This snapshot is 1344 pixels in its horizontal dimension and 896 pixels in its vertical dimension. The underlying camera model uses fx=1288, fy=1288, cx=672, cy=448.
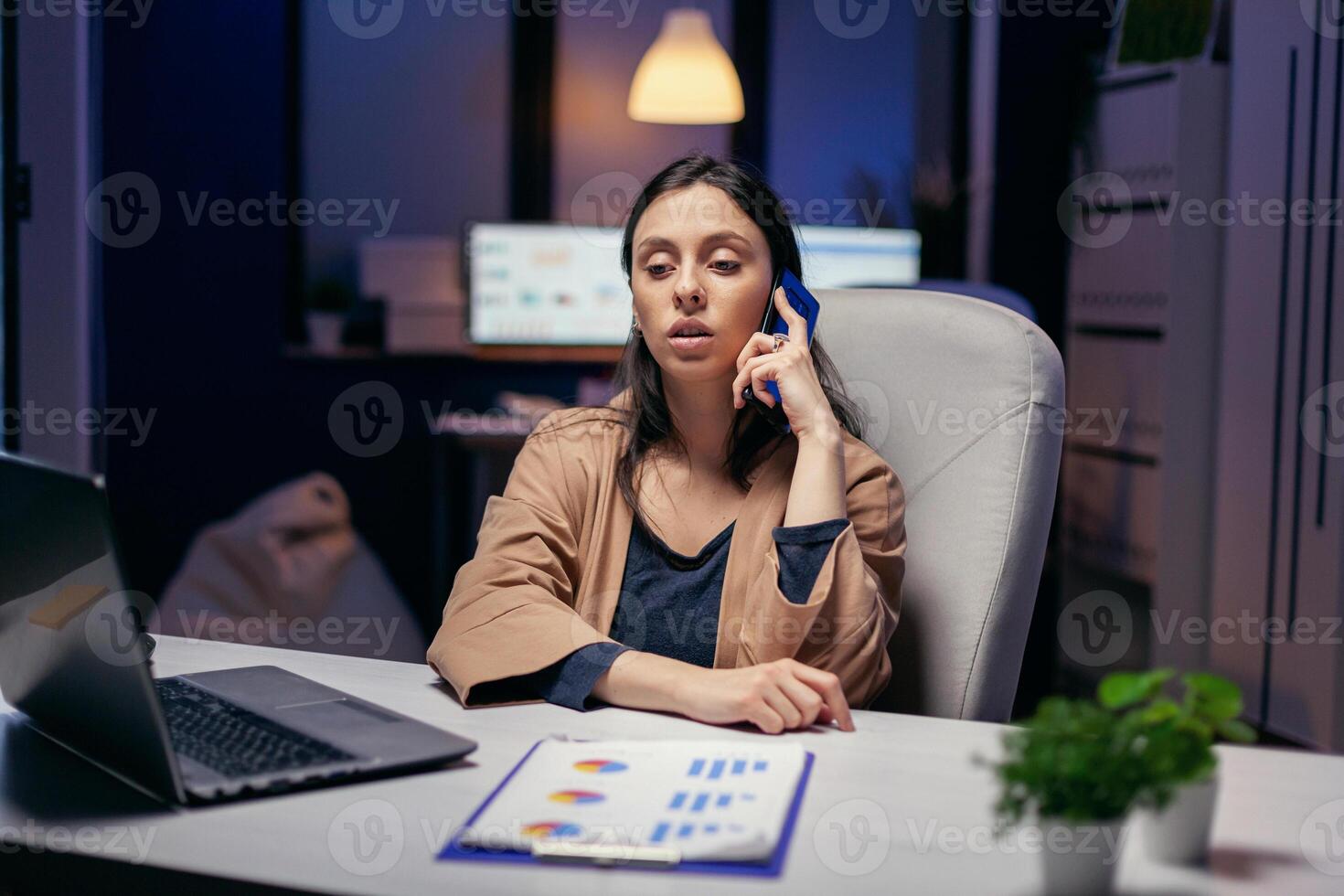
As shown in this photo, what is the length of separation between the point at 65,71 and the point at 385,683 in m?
2.69

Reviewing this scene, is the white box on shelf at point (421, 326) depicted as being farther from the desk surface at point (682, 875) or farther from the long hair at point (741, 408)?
the desk surface at point (682, 875)

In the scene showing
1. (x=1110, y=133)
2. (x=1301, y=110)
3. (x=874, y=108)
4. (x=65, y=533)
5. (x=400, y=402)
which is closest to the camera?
(x=65, y=533)

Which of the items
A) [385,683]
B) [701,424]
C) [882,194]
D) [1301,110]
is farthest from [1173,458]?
[385,683]

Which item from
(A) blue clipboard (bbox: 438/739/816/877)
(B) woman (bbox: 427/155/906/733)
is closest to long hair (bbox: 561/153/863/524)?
(B) woman (bbox: 427/155/906/733)

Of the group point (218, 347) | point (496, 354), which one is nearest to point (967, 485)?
point (496, 354)

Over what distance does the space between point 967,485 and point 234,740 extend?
938mm


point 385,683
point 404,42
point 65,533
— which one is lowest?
point 385,683

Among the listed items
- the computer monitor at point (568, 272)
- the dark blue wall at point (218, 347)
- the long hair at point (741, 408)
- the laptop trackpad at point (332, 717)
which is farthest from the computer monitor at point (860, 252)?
the laptop trackpad at point (332, 717)

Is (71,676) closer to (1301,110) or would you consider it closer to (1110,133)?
(1301,110)

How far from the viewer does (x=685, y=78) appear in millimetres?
4312

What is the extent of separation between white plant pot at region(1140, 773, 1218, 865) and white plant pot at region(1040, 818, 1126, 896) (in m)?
0.08

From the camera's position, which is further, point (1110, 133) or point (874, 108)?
point (874, 108)

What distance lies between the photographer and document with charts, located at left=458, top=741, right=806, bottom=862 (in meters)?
0.93

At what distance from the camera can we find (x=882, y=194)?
4637mm
